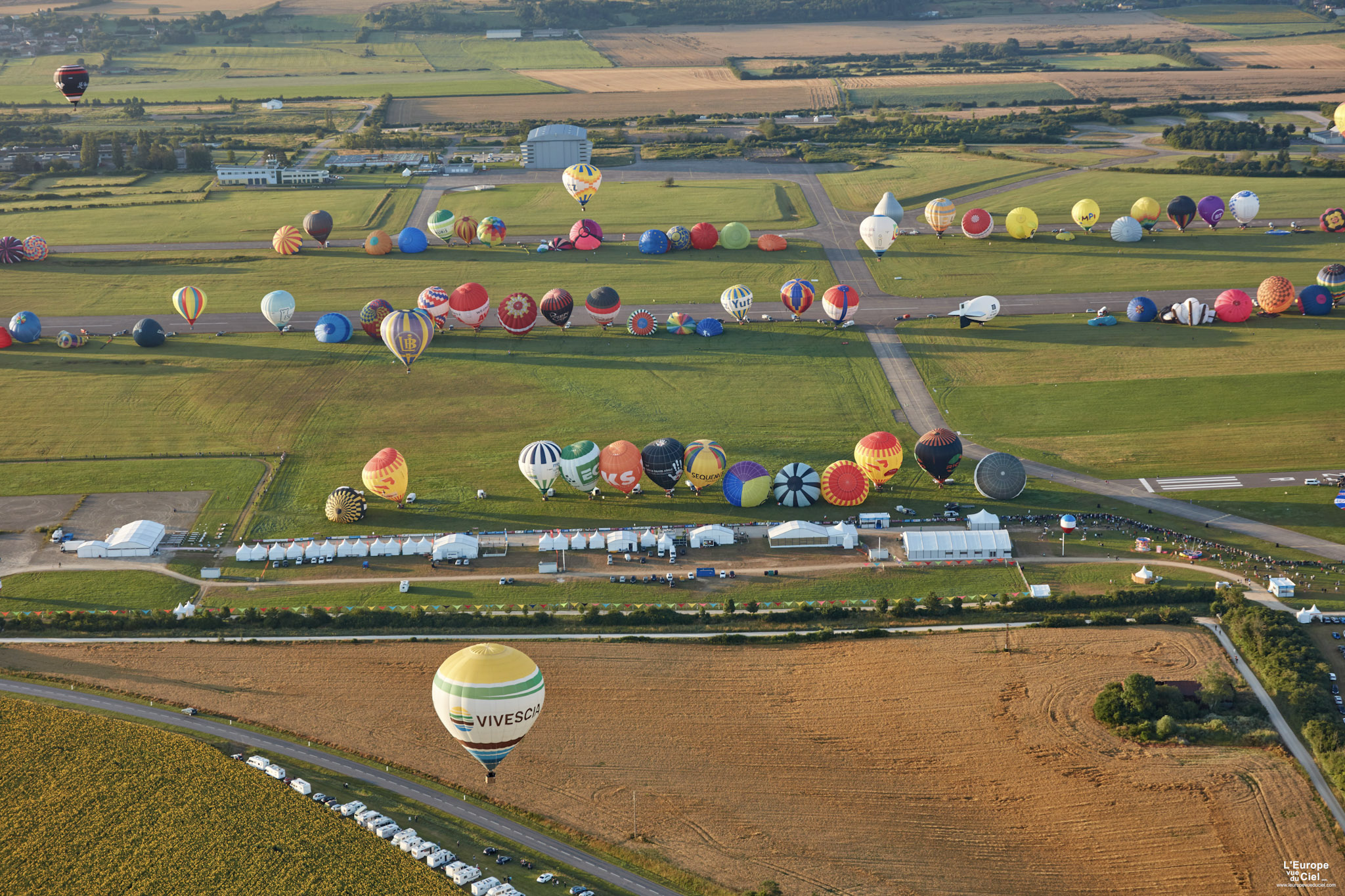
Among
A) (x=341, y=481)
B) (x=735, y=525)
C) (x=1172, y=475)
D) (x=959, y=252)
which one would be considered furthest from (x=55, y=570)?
(x=959, y=252)

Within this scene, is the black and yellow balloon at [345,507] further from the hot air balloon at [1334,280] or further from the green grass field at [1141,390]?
the hot air balloon at [1334,280]

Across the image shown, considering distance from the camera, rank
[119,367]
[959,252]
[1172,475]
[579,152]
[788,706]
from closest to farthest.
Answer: [788,706] < [1172,475] < [119,367] < [959,252] < [579,152]

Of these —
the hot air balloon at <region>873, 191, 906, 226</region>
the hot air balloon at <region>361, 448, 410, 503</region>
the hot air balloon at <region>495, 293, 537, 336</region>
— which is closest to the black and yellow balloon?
the hot air balloon at <region>361, 448, 410, 503</region>

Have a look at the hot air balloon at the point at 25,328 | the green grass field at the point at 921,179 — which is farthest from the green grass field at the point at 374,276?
the green grass field at the point at 921,179

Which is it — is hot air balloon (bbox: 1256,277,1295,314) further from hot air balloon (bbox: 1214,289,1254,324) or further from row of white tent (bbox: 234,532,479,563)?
row of white tent (bbox: 234,532,479,563)

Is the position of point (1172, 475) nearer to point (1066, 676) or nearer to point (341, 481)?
point (1066, 676)

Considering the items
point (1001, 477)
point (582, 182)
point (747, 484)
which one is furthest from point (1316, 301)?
point (582, 182)
